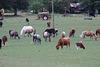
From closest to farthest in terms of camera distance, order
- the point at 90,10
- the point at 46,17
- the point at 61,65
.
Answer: the point at 61,65
the point at 46,17
the point at 90,10

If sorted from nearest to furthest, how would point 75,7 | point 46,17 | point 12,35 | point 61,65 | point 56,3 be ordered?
point 61,65
point 12,35
point 46,17
point 56,3
point 75,7

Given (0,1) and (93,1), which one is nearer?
(0,1)

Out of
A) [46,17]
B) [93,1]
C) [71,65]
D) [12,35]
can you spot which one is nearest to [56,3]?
[93,1]

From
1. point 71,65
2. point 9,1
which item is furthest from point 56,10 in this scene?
point 71,65

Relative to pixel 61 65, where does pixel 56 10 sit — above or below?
below

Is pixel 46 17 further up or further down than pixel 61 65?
further down

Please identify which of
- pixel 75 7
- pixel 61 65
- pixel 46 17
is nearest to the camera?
pixel 61 65

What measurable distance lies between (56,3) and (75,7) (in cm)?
1818

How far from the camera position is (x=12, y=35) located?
2502 cm

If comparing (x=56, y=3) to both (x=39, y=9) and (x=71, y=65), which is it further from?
(x=71, y=65)

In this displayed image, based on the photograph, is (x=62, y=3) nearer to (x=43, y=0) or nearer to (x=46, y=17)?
(x=43, y=0)

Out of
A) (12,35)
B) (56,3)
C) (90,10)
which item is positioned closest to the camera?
(12,35)

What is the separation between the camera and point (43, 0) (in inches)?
3642

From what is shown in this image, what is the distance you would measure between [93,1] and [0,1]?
3071 cm
